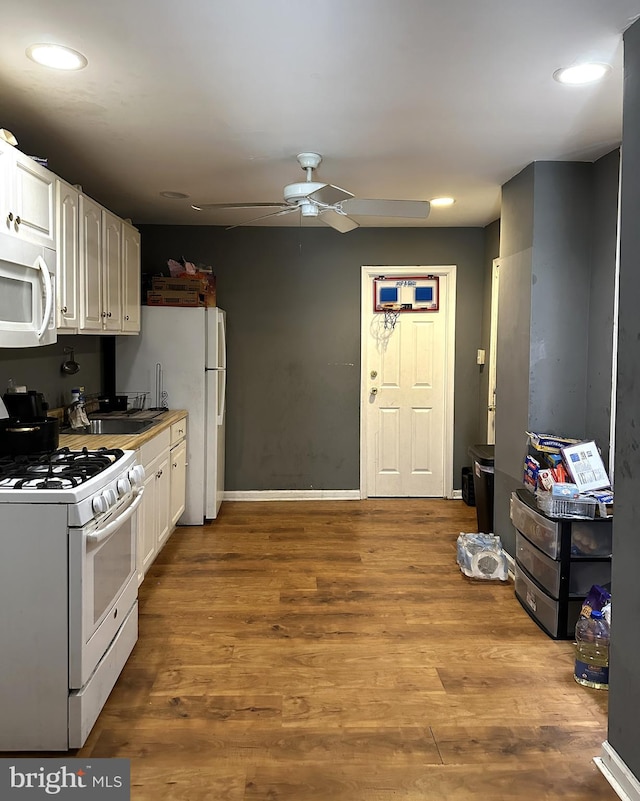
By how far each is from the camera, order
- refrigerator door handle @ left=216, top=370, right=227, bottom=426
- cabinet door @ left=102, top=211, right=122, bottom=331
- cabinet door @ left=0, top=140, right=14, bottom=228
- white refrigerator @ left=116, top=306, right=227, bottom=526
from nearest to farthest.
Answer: cabinet door @ left=0, top=140, right=14, bottom=228, cabinet door @ left=102, top=211, right=122, bottom=331, white refrigerator @ left=116, top=306, right=227, bottom=526, refrigerator door handle @ left=216, top=370, right=227, bottom=426

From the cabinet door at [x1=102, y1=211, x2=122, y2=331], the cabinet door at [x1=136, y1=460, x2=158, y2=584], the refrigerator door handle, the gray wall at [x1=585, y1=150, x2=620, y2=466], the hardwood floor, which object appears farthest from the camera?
the refrigerator door handle

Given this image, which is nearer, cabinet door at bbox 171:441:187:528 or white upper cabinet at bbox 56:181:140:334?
white upper cabinet at bbox 56:181:140:334

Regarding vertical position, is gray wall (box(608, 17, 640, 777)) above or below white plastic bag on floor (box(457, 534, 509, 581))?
above

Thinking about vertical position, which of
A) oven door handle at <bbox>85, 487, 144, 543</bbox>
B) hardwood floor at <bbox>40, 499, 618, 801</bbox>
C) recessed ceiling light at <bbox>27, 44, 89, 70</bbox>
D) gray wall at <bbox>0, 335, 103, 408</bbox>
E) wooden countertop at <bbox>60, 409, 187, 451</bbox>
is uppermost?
recessed ceiling light at <bbox>27, 44, 89, 70</bbox>

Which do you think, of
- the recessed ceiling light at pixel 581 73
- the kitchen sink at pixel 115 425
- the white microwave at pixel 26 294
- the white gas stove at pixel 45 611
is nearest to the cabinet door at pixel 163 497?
the kitchen sink at pixel 115 425

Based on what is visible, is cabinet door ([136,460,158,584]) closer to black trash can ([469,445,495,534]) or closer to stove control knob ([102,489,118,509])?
stove control knob ([102,489,118,509])

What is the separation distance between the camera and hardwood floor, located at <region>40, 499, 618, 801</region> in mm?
2066

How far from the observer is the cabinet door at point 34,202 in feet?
8.56

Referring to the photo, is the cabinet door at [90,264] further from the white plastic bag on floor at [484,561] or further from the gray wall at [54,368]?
the white plastic bag on floor at [484,561]

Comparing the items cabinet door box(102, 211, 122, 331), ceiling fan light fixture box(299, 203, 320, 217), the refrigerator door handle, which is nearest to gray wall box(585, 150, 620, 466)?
ceiling fan light fixture box(299, 203, 320, 217)

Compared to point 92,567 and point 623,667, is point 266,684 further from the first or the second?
point 623,667

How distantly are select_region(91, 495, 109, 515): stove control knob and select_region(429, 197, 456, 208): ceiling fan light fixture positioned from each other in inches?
127

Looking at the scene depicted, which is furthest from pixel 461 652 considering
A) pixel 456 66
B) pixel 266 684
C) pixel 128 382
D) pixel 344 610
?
pixel 128 382

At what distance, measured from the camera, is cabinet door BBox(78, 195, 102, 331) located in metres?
3.39
